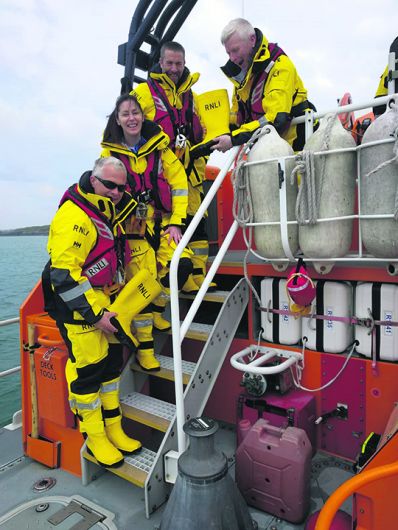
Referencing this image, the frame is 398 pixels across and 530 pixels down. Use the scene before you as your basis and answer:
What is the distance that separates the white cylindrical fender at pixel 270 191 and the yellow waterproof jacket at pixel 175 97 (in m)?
0.93

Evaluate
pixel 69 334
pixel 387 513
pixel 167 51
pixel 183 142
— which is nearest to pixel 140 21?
pixel 167 51

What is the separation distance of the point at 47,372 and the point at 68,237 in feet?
3.51

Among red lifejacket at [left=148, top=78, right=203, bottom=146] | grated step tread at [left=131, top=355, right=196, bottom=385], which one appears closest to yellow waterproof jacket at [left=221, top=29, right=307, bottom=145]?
red lifejacket at [left=148, top=78, right=203, bottom=146]

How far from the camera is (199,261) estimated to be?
3.38 metres

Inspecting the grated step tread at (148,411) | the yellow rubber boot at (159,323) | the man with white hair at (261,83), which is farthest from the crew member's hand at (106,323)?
the man with white hair at (261,83)

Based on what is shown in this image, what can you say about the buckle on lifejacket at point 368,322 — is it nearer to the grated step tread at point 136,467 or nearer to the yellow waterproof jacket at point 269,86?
the yellow waterproof jacket at point 269,86

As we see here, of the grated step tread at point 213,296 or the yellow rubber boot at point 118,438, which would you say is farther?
the grated step tread at point 213,296

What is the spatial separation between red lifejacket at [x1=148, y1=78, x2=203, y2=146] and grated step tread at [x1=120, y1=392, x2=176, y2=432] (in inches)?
75.6

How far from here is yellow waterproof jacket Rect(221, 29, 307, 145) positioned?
2777 mm

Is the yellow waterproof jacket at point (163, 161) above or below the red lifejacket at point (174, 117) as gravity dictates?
below

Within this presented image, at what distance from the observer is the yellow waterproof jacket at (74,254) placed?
2.23m

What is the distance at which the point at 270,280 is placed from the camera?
2885 millimetres

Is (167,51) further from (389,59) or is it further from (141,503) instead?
(141,503)

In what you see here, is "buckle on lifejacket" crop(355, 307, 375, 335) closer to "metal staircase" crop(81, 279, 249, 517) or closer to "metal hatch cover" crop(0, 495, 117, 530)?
"metal staircase" crop(81, 279, 249, 517)
